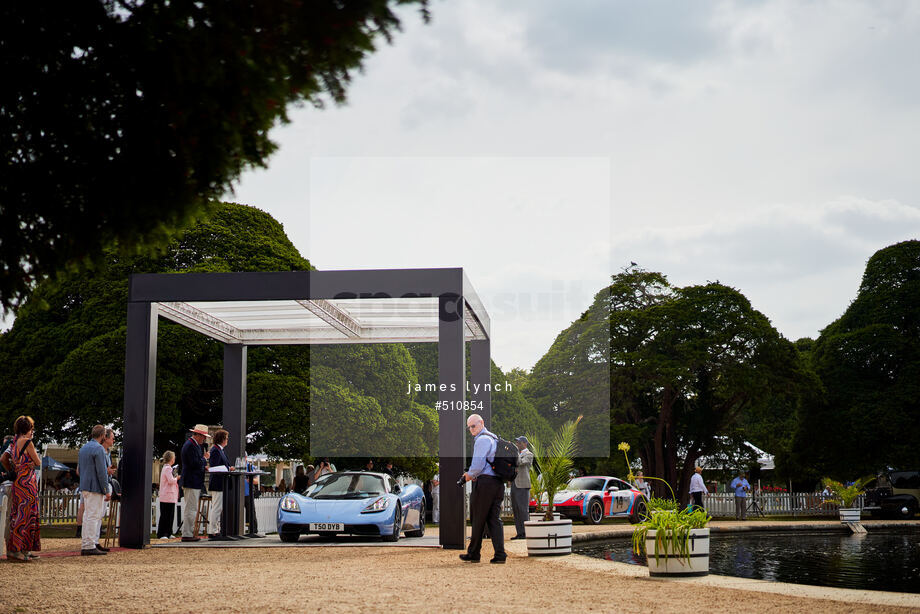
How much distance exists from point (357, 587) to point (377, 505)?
6.37 metres

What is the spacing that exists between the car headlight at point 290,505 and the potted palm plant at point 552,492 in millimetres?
4232

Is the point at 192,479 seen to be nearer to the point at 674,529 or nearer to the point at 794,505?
the point at 674,529

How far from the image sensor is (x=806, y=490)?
53281mm

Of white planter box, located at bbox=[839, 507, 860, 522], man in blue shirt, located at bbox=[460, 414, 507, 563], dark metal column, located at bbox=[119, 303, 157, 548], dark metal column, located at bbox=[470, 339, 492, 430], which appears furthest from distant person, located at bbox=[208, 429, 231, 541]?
white planter box, located at bbox=[839, 507, 860, 522]

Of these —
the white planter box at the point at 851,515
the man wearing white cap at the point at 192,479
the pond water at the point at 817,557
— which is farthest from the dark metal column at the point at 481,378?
the white planter box at the point at 851,515

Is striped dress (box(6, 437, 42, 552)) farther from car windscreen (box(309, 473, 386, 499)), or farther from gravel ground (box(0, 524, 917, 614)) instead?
car windscreen (box(309, 473, 386, 499))

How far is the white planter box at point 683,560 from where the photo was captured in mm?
9797

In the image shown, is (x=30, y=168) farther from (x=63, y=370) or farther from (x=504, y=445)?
(x=63, y=370)

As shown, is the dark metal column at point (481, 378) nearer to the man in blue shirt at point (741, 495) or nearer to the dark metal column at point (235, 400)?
the dark metal column at point (235, 400)

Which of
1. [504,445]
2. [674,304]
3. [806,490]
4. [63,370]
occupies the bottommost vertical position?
[806,490]

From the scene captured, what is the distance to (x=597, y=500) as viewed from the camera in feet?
82.1

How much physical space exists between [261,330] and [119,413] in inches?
349

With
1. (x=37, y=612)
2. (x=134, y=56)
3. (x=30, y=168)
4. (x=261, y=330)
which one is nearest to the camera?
(x=134, y=56)

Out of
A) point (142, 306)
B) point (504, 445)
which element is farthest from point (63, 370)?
point (504, 445)
